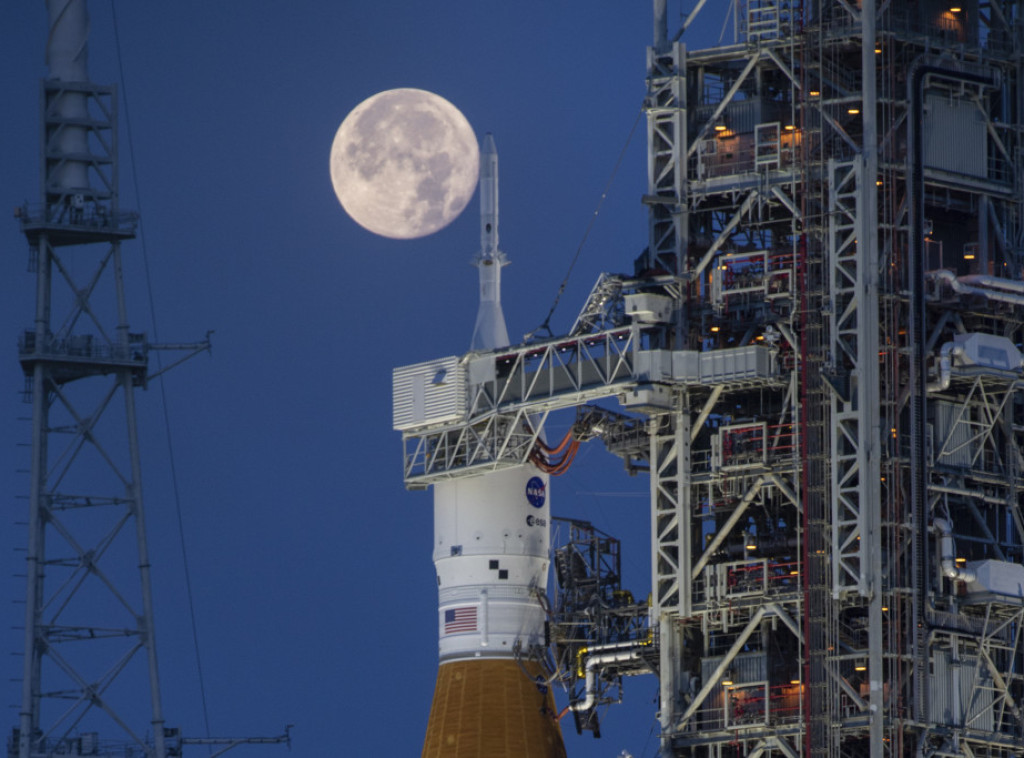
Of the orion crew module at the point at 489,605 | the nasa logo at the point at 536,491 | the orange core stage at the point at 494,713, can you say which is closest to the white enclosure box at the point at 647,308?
the orion crew module at the point at 489,605

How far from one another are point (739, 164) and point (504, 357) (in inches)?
460

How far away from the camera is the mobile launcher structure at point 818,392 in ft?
385

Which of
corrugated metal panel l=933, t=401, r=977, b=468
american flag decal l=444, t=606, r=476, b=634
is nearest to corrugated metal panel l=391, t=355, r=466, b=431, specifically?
american flag decal l=444, t=606, r=476, b=634

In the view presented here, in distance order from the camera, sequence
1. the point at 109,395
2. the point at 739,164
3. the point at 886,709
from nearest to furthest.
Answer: the point at 886,709
the point at 739,164
the point at 109,395

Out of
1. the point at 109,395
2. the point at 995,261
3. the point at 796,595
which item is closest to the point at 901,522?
the point at 796,595

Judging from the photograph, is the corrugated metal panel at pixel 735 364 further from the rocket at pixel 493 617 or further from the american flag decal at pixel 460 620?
the american flag decal at pixel 460 620

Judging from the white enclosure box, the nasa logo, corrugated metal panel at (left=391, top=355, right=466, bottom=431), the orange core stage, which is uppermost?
the white enclosure box

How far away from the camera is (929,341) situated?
397 feet

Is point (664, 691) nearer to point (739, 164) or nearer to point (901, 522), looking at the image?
point (901, 522)

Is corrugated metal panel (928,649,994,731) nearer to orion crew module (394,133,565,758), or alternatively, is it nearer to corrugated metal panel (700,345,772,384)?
corrugated metal panel (700,345,772,384)

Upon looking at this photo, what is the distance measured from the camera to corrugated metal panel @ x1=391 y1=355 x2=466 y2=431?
129 metres

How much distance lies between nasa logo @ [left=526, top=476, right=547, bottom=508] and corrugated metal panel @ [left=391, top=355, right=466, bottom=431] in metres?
3.70

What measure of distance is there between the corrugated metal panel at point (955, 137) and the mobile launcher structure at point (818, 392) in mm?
101

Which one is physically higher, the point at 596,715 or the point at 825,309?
the point at 825,309
